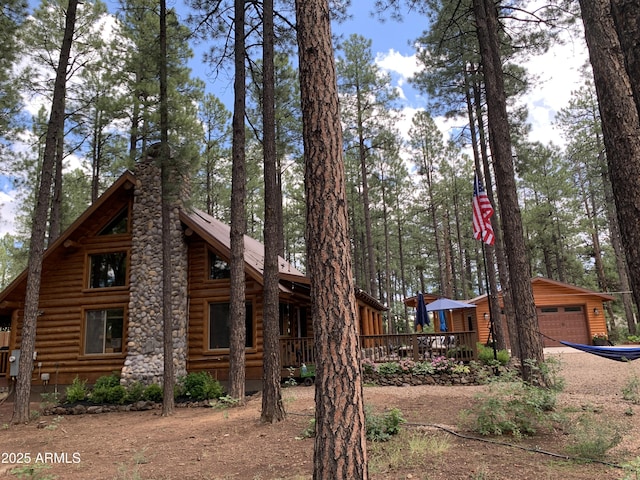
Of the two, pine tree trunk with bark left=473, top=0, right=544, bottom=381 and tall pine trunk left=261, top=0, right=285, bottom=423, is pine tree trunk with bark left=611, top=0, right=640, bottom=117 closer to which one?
pine tree trunk with bark left=473, top=0, right=544, bottom=381

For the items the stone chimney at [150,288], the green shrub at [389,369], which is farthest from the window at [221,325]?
the green shrub at [389,369]

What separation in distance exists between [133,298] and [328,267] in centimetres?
1001

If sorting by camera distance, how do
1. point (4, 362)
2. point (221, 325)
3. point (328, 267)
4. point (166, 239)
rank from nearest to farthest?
point (328, 267) → point (166, 239) → point (221, 325) → point (4, 362)

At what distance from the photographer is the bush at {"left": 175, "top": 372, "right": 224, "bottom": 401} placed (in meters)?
9.85

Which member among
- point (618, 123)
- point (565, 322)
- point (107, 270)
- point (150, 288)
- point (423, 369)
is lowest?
point (423, 369)

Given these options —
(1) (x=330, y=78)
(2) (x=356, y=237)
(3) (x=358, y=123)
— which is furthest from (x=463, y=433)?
(2) (x=356, y=237)

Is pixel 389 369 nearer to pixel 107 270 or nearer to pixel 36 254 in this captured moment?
pixel 36 254

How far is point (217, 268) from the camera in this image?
39.7 feet

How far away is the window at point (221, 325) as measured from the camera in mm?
11672

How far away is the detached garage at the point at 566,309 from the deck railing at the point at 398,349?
33.4ft

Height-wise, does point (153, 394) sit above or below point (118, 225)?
below

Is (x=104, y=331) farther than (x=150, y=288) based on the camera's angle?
Yes

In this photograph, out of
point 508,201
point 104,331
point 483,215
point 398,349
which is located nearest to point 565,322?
point 398,349

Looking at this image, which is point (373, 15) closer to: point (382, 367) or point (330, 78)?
point (330, 78)
